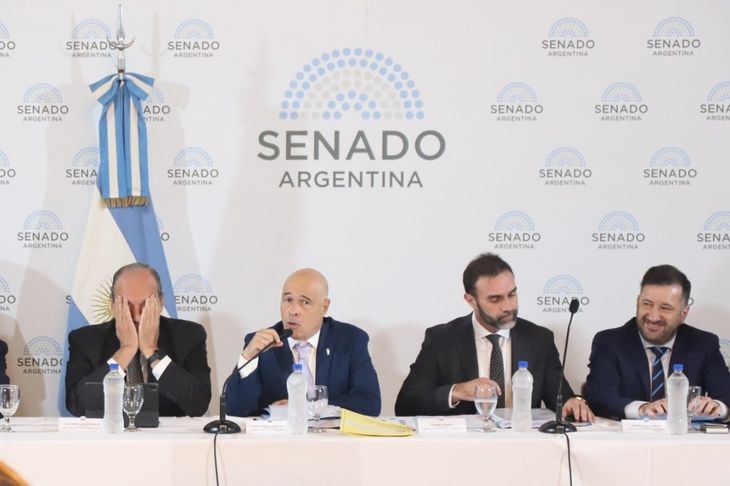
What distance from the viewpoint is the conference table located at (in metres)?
3.44

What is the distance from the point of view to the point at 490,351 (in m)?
4.68

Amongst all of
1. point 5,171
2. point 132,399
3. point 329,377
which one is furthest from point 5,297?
point 132,399

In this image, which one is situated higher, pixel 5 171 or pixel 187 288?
pixel 5 171

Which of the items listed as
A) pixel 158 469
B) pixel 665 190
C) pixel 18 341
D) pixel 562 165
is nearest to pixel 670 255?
pixel 665 190

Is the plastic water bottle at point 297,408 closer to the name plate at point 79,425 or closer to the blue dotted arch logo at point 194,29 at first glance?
the name plate at point 79,425

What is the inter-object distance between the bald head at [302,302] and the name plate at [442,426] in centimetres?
99

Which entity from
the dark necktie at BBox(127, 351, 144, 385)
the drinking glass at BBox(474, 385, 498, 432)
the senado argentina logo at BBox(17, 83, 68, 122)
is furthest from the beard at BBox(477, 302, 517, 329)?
the senado argentina logo at BBox(17, 83, 68, 122)

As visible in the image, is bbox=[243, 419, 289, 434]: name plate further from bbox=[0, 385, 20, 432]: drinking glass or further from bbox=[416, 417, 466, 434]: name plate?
bbox=[0, 385, 20, 432]: drinking glass

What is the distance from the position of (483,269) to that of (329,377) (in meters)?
0.86

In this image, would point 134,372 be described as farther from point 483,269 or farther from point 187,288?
point 483,269

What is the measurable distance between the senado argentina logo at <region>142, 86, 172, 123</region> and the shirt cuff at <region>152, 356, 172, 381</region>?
60.5 inches

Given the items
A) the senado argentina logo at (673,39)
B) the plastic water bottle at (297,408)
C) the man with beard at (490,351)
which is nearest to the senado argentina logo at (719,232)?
the senado argentina logo at (673,39)

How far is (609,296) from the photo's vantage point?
5.43 metres

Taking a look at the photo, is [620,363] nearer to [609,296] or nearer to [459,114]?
[609,296]
